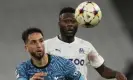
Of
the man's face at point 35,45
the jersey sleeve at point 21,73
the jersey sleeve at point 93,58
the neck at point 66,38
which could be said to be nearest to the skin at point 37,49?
the man's face at point 35,45

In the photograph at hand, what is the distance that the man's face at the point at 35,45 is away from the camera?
410 cm

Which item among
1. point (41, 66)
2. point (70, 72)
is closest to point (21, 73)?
point (41, 66)

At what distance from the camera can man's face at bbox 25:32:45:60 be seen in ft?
13.5

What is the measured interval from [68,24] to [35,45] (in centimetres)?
84

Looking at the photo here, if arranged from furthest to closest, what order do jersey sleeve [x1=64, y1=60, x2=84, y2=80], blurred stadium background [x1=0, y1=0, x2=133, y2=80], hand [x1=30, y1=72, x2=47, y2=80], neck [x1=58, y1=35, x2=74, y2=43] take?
blurred stadium background [x1=0, y1=0, x2=133, y2=80] → neck [x1=58, y1=35, x2=74, y2=43] → jersey sleeve [x1=64, y1=60, x2=84, y2=80] → hand [x1=30, y1=72, x2=47, y2=80]

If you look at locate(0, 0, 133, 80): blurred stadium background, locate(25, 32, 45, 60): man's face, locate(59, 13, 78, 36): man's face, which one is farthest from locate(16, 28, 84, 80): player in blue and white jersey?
locate(0, 0, 133, 80): blurred stadium background

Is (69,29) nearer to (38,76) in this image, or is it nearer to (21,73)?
(21,73)

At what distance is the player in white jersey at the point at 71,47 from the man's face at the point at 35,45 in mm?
755

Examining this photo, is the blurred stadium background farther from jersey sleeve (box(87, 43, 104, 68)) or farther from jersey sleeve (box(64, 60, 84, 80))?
jersey sleeve (box(64, 60, 84, 80))

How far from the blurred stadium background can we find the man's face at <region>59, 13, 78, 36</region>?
2.31m

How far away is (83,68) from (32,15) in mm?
2669

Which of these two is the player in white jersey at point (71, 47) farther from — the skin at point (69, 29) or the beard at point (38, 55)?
the beard at point (38, 55)

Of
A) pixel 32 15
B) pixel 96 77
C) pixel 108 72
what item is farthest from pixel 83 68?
pixel 32 15

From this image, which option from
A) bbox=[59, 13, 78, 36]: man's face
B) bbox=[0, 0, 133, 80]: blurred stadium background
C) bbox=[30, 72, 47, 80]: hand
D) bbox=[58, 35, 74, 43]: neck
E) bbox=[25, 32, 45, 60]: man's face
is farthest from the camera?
bbox=[0, 0, 133, 80]: blurred stadium background
